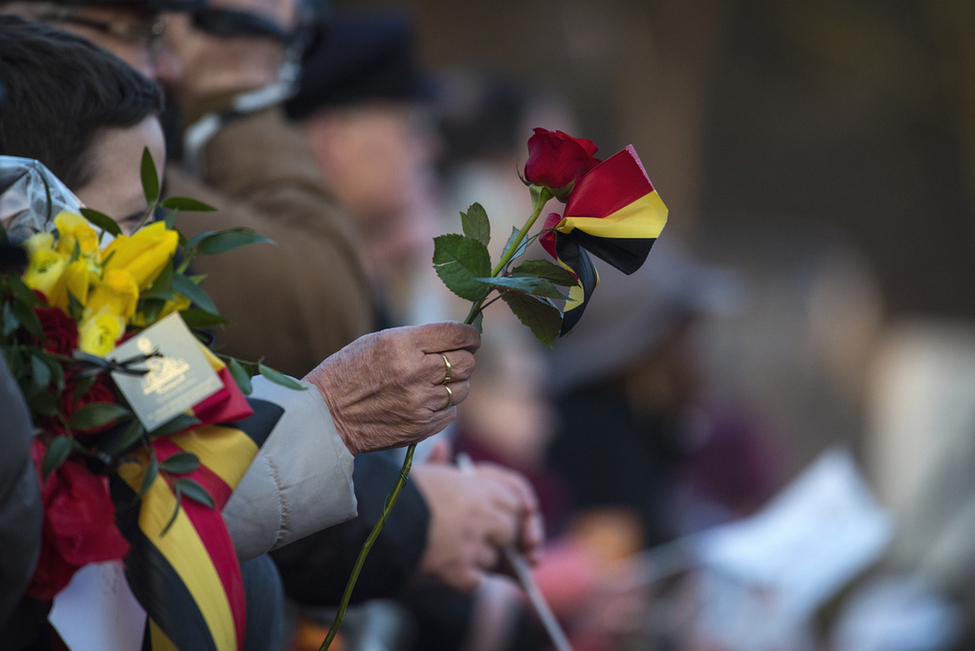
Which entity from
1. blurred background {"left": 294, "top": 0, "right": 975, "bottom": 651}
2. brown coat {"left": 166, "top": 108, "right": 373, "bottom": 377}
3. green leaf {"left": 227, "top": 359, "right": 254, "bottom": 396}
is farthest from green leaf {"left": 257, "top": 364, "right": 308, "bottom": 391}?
blurred background {"left": 294, "top": 0, "right": 975, "bottom": 651}

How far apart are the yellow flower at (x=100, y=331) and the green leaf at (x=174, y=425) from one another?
0.07m

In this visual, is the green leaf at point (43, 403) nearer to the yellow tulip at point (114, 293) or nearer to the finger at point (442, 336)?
the yellow tulip at point (114, 293)

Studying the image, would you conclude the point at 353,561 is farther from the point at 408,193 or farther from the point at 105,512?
the point at 408,193

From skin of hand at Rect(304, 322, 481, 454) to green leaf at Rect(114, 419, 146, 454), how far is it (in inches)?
6.3

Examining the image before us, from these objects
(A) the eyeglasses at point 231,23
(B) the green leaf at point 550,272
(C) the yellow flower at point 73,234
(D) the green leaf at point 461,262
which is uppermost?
(A) the eyeglasses at point 231,23

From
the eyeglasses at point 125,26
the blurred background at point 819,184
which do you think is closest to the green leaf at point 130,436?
the eyeglasses at point 125,26

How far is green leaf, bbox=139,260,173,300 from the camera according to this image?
74cm

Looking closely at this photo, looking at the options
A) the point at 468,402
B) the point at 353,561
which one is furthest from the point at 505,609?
the point at 353,561

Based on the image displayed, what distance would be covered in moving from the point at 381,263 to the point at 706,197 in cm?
301

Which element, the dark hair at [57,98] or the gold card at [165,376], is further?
the dark hair at [57,98]

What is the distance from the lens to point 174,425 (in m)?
0.72

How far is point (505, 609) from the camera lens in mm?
1870

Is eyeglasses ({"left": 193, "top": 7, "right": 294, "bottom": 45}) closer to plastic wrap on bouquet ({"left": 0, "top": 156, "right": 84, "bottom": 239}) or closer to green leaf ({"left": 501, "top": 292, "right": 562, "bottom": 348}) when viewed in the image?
plastic wrap on bouquet ({"left": 0, "top": 156, "right": 84, "bottom": 239})

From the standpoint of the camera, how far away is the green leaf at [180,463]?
2.36 feet
